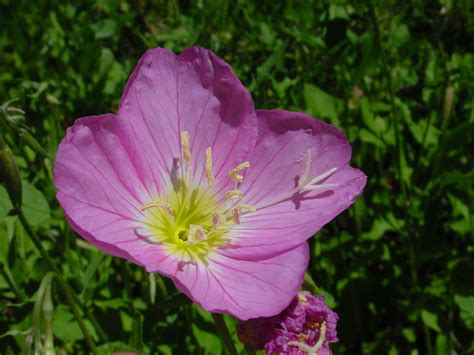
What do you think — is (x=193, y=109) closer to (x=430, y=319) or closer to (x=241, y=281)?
(x=241, y=281)

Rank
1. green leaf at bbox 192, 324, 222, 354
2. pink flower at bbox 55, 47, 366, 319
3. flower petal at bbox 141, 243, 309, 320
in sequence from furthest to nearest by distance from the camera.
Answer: green leaf at bbox 192, 324, 222, 354, pink flower at bbox 55, 47, 366, 319, flower petal at bbox 141, 243, 309, 320

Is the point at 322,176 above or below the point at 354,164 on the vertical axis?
above

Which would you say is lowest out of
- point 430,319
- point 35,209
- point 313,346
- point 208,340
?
point 430,319

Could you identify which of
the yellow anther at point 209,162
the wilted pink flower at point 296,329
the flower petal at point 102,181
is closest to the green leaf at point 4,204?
the flower petal at point 102,181

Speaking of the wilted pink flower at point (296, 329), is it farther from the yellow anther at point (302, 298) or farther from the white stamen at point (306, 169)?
the white stamen at point (306, 169)

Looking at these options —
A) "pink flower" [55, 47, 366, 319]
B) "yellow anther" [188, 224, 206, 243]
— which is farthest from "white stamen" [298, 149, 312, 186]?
"yellow anther" [188, 224, 206, 243]

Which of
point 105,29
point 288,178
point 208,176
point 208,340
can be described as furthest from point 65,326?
point 105,29

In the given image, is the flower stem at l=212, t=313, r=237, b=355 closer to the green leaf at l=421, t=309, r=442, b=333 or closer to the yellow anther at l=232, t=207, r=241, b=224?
the yellow anther at l=232, t=207, r=241, b=224

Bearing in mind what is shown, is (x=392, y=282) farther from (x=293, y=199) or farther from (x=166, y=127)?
(x=166, y=127)
